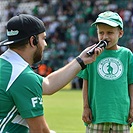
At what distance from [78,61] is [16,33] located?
1.83ft

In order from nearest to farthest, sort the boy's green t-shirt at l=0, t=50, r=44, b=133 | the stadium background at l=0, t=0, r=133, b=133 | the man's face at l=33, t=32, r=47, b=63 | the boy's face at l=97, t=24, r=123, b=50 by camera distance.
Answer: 1. the boy's green t-shirt at l=0, t=50, r=44, b=133
2. the man's face at l=33, t=32, r=47, b=63
3. the boy's face at l=97, t=24, r=123, b=50
4. the stadium background at l=0, t=0, r=133, b=133

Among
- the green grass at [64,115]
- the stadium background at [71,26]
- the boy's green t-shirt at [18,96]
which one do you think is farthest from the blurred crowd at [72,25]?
the boy's green t-shirt at [18,96]

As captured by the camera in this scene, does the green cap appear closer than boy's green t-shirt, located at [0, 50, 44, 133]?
No

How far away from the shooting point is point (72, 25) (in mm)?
29281

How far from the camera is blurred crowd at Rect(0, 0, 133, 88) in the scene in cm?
2705

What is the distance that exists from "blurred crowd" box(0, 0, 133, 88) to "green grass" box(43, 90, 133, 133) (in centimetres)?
969

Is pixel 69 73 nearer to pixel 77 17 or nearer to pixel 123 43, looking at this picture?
pixel 123 43

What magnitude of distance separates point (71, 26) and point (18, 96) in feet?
84.2

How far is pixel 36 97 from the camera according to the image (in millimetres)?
3713

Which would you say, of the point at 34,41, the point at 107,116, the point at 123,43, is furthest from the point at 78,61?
the point at 123,43

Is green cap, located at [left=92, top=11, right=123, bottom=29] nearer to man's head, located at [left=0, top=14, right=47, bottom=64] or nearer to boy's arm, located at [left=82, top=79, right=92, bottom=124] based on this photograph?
boy's arm, located at [left=82, top=79, right=92, bottom=124]

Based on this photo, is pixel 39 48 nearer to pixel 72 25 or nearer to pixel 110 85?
pixel 110 85

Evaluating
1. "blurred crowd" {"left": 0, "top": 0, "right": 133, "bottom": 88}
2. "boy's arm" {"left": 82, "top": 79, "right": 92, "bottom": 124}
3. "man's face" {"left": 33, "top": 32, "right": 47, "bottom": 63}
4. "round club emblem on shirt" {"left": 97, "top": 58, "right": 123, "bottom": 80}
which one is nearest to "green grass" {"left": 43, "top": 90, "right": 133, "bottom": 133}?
"boy's arm" {"left": 82, "top": 79, "right": 92, "bottom": 124}

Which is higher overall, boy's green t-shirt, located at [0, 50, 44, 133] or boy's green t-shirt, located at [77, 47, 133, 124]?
boy's green t-shirt, located at [0, 50, 44, 133]
